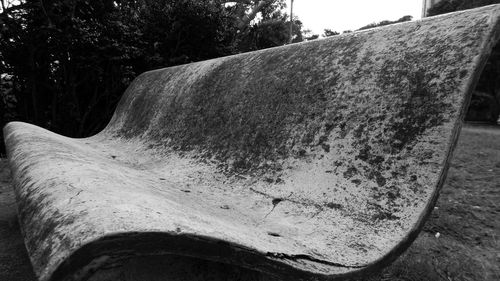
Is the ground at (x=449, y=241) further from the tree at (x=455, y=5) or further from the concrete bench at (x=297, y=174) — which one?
the tree at (x=455, y=5)

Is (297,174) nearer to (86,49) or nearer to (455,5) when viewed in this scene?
(86,49)

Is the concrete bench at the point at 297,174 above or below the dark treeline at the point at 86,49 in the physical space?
below

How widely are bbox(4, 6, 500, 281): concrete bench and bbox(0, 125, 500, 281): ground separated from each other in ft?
1.45

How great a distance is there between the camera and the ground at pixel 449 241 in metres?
1.73

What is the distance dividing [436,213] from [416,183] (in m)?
1.94

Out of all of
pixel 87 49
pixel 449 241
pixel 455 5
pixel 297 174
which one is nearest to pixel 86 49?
pixel 87 49

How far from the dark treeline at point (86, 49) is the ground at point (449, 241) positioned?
47.5 inches

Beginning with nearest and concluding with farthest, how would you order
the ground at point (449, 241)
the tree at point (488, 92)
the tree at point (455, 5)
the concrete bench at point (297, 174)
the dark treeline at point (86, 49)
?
1. the concrete bench at point (297, 174)
2. the ground at point (449, 241)
3. the dark treeline at point (86, 49)
4. the tree at point (488, 92)
5. the tree at point (455, 5)

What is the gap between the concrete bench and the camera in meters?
0.63

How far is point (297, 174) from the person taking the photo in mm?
1369

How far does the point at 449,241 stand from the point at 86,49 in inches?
178

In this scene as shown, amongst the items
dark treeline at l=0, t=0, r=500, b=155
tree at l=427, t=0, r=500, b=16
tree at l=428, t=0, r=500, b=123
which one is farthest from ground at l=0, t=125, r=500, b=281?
tree at l=427, t=0, r=500, b=16

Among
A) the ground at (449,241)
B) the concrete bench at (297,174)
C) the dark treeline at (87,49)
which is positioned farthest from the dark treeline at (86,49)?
the concrete bench at (297,174)

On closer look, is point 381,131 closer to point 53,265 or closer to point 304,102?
point 304,102
